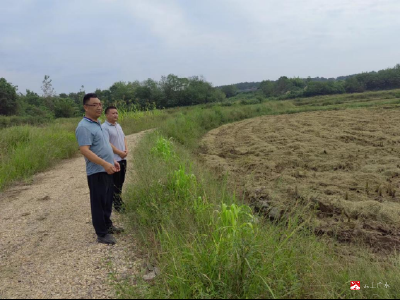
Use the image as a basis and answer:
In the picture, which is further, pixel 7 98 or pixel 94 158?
pixel 7 98

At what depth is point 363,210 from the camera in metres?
4.27

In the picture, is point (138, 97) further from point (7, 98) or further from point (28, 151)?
point (28, 151)

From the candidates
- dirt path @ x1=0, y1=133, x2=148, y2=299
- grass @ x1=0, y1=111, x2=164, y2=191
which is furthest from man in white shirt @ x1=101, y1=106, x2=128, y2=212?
grass @ x1=0, y1=111, x2=164, y2=191

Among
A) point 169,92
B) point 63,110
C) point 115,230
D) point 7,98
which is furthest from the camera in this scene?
point 169,92

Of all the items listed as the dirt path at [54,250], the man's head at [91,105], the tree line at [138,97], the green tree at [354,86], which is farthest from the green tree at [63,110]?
the green tree at [354,86]

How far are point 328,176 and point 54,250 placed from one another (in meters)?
4.98

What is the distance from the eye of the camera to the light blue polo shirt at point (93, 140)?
300cm

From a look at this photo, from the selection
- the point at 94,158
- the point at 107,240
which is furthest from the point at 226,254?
the point at 94,158

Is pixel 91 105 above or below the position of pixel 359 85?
below

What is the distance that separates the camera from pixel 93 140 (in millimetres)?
3119

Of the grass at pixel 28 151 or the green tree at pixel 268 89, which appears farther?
the green tree at pixel 268 89

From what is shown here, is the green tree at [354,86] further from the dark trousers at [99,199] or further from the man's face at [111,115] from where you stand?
the dark trousers at [99,199]

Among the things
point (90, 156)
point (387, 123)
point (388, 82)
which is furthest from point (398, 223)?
point (388, 82)

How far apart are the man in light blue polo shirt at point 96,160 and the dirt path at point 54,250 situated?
249 millimetres
